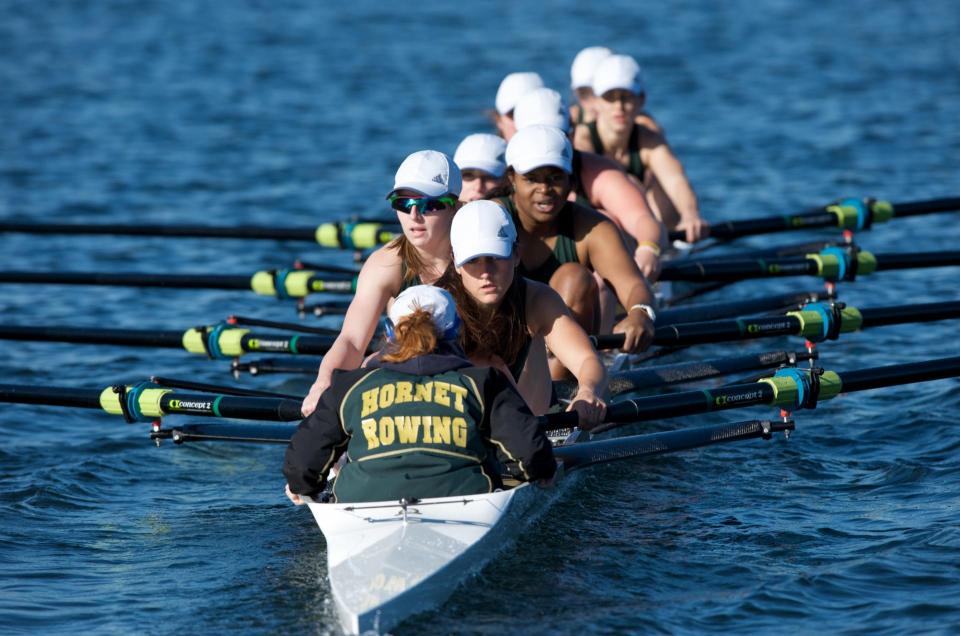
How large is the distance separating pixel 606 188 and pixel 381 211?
6.35 m

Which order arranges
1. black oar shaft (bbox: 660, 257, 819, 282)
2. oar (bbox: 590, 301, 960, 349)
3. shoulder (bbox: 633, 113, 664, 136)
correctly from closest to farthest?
oar (bbox: 590, 301, 960, 349), black oar shaft (bbox: 660, 257, 819, 282), shoulder (bbox: 633, 113, 664, 136)

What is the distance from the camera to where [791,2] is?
31.6 meters

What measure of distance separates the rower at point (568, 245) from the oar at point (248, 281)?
7.62ft

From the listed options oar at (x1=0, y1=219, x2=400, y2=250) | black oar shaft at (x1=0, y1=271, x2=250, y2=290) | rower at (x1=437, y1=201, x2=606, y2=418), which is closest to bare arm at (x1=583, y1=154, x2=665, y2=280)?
oar at (x1=0, y1=219, x2=400, y2=250)

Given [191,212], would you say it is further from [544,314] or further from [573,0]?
[573,0]

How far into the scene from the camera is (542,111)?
9297mm

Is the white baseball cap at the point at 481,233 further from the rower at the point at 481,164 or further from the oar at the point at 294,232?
the oar at the point at 294,232

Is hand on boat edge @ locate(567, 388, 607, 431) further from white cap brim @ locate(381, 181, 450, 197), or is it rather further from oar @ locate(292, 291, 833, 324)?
oar @ locate(292, 291, 833, 324)

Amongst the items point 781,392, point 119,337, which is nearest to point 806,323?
point 781,392

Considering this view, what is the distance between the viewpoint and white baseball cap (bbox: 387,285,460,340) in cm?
558

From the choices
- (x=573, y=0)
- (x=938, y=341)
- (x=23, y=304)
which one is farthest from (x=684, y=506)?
(x=573, y=0)

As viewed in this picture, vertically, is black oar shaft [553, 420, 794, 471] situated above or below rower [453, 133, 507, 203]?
below

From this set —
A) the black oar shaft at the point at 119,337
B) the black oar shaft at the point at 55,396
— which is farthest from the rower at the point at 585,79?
the black oar shaft at the point at 55,396

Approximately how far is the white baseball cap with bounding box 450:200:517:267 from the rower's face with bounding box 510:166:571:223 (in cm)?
140
